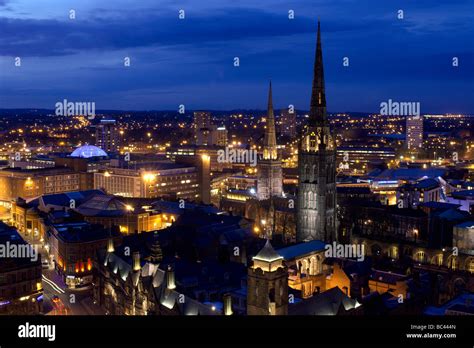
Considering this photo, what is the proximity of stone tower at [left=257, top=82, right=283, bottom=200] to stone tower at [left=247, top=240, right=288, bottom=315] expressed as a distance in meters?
43.1

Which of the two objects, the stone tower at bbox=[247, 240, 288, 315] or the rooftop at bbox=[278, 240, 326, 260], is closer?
the stone tower at bbox=[247, 240, 288, 315]

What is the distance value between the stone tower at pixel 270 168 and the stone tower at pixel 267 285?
4307 centimetres

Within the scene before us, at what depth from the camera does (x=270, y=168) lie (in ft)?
230

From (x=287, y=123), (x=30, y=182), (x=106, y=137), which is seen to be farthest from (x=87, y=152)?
(x=287, y=123)

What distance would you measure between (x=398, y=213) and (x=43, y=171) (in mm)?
55772

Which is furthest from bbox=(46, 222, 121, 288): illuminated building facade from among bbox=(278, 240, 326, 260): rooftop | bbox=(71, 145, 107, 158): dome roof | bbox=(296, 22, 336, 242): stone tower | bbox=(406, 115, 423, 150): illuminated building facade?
bbox=(406, 115, 423, 150): illuminated building facade

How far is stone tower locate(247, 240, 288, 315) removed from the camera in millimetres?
25844

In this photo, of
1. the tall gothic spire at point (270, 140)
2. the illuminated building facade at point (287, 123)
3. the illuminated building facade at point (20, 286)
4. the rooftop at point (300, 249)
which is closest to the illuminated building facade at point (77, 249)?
the illuminated building facade at point (20, 286)

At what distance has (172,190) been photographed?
8575 centimetres

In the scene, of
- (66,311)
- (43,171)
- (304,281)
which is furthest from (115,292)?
(43,171)

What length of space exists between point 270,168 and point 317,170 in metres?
20.5

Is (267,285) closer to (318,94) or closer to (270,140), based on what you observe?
(318,94)

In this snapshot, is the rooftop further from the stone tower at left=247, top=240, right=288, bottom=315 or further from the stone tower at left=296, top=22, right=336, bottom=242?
the stone tower at left=247, top=240, right=288, bottom=315

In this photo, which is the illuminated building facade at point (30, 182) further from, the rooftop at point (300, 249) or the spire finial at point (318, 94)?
the rooftop at point (300, 249)
